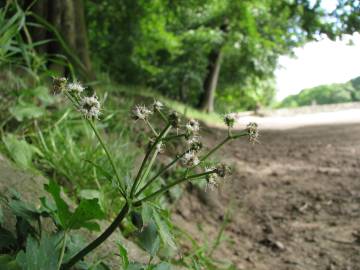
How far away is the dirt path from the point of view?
2682 mm

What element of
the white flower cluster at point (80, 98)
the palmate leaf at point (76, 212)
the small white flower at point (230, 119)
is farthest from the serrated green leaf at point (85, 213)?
the small white flower at point (230, 119)

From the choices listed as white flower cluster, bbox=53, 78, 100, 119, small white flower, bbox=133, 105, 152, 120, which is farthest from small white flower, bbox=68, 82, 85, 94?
small white flower, bbox=133, 105, 152, 120

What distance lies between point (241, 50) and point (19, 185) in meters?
14.3

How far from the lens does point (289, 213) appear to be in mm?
3600

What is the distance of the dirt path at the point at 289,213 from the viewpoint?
2.68 metres

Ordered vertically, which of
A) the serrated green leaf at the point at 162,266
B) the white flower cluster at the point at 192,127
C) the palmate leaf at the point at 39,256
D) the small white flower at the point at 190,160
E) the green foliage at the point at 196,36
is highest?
the green foliage at the point at 196,36

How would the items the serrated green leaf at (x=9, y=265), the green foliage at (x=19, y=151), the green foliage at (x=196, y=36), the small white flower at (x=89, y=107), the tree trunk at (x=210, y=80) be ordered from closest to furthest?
the small white flower at (x=89, y=107) < the serrated green leaf at (x=9, y=265) < the green foliage at (x=19, y=151) < the green foliage at (x=196, y=36) < the tree trunk at (x=210, y=80)

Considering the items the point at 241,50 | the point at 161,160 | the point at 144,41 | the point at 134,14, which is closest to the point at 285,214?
the point at 161,160

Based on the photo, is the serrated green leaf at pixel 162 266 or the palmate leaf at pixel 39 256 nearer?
the palmate leaf at pixel 39 256

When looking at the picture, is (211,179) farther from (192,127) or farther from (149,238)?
(149,238)

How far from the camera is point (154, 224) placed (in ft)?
3.97

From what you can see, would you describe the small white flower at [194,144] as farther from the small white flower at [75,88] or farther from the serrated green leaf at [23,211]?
the serrated green leaf at [23,211]

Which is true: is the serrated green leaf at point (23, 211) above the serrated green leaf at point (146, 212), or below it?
below

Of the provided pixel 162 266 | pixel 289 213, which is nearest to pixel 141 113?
pixel 162 266
